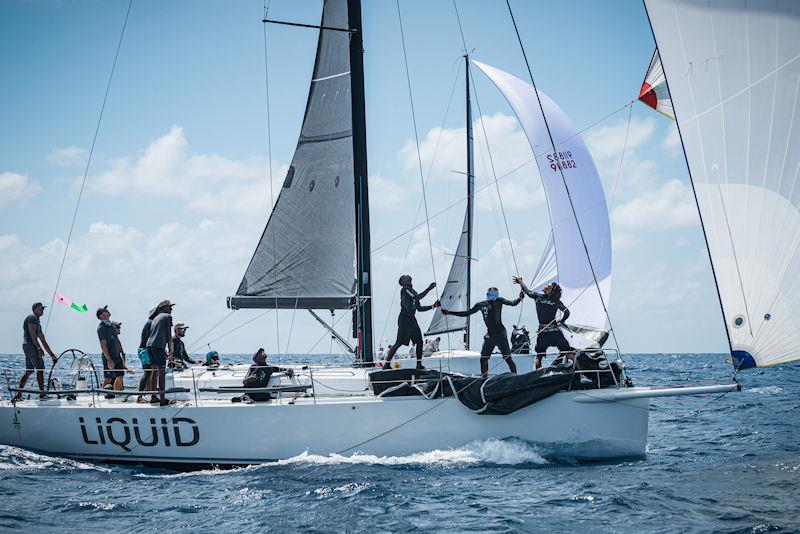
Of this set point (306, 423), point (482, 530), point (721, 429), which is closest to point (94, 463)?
point (306, 423)

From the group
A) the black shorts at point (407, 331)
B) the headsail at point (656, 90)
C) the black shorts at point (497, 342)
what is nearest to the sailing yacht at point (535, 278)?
the black shorts at point (407, 331)

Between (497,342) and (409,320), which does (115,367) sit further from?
(497,342)

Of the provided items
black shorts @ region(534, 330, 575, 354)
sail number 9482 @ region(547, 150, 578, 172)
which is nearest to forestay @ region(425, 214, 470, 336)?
sail number 9482 @ region(547, 150, 578, 172)

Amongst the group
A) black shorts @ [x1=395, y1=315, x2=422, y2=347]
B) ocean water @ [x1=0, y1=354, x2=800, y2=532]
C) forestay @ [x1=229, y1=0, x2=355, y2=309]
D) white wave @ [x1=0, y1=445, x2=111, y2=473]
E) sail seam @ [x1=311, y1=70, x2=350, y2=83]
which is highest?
sail seam @ [x1=311, y1=70, x2=350, y2=83]

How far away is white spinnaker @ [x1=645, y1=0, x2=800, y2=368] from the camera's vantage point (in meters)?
7.16

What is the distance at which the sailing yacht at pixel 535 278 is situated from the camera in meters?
7.27

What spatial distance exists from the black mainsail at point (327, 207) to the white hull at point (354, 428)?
300 centimetres

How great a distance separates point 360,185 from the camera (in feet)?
42.0

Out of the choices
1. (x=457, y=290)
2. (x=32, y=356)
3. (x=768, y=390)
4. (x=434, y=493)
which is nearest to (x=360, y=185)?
(x=32, y=356)

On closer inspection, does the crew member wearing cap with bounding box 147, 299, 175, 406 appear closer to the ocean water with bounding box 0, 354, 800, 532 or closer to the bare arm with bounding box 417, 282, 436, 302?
the ocean water with bounding box 0, 354, 800, 532

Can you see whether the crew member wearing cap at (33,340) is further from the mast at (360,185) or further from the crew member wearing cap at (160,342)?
the mast at (360,185)

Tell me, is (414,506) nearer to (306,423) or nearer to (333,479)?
(333,479)

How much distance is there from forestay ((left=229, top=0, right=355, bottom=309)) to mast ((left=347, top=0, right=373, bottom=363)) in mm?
154

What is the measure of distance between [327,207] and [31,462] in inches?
246
